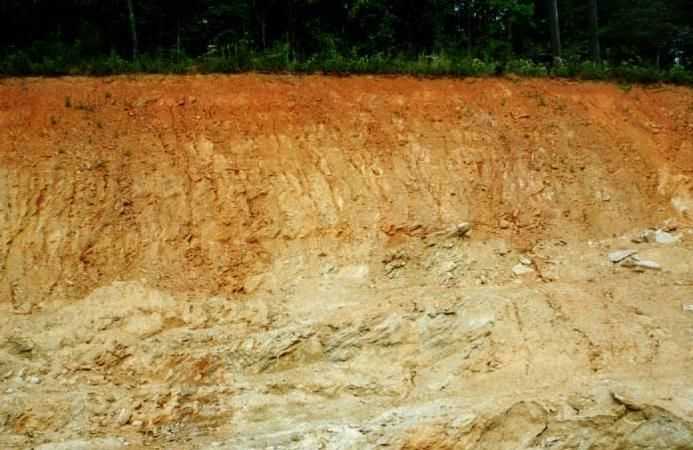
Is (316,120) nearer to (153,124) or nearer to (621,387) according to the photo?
(153,124)

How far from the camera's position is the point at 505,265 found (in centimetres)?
1184

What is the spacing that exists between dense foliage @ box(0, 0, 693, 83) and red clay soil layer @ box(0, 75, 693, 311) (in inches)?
22.1

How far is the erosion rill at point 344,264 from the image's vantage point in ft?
28.4

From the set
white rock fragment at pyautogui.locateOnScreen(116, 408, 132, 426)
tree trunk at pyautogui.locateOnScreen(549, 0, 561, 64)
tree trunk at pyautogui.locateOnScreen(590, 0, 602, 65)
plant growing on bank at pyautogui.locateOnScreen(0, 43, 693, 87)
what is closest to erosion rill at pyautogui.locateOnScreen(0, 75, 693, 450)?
white rock fragment at pyautogui.locateOnScreen(116, 408, 132, 426)

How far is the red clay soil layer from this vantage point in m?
11.5

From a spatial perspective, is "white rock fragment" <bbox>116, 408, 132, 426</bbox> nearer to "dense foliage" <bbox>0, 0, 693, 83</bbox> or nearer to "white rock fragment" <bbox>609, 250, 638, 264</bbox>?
"white rock fragment" <bbox>609, 250, 638, 264</bbox>

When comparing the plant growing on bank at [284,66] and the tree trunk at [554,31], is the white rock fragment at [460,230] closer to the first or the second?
the plant growing on bank at [284,66]

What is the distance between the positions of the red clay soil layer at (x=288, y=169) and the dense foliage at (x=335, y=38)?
56 centimetres

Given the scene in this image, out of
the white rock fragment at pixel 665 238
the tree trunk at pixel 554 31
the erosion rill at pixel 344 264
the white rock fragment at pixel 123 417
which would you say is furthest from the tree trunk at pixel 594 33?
the white rock fragment at pixel 123 417

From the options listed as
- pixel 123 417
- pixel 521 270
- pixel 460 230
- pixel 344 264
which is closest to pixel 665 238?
pixel 521 270

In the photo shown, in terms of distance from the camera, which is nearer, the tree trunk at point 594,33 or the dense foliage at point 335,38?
the dense foliage at point 335,38

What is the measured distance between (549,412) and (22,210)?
8.65 m

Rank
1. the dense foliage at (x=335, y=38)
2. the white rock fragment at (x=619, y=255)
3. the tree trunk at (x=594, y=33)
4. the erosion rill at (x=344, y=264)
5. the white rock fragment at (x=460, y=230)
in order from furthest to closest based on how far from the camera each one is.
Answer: the tree trunk at (x=594, y=33), the dense foliage at (x=335, y=38), the white rock fragment at (x=460, y=230), the white rock fragment at (x=619, y=255), the erosion rill at (x=344, y=264)

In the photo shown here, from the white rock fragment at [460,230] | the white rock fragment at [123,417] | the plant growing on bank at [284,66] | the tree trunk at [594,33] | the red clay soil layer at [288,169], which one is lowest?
the white rock fragment at [123,417]
